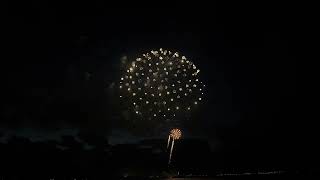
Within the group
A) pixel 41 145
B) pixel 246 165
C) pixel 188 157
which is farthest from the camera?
pixel 41 145

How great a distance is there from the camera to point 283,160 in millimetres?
56562

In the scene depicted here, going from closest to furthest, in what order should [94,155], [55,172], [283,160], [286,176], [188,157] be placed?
[286,176], [283,160], [188,157], [55,172], [94,155]

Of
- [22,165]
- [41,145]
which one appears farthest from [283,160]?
[41,145]

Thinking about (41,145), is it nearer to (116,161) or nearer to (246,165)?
(116,161)

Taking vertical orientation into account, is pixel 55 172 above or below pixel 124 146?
below

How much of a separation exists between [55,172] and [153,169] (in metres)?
22.1

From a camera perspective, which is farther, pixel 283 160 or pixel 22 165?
Result: pixel 22 165

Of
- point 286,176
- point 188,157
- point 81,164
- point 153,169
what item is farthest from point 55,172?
point 286,176

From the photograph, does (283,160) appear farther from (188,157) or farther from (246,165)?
(188,157)

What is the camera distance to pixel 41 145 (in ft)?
376

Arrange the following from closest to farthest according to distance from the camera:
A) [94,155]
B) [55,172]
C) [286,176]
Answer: [286,176]
[55,172]
[94,155]

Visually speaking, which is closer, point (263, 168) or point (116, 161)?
point (263, 168)

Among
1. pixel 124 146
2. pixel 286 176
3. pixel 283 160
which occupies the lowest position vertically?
pixel 286 176

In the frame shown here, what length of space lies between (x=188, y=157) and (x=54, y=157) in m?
36.9
